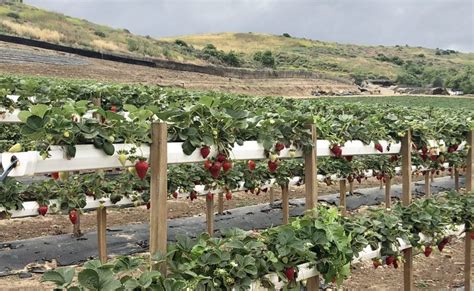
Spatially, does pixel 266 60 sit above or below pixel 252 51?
below

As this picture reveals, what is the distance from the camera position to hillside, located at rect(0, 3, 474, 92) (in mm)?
46750

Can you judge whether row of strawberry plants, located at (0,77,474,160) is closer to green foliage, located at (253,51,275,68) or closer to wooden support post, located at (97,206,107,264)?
wooden support post, located at (97,206,107,264)

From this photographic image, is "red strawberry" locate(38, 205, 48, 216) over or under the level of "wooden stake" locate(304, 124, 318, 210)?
under

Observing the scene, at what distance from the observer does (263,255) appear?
132 inches

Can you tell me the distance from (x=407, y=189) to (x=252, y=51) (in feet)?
308

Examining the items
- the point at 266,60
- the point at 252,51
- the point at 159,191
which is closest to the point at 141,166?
the point at 159,191

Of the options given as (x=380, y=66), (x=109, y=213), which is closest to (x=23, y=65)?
(x=109, y=213)

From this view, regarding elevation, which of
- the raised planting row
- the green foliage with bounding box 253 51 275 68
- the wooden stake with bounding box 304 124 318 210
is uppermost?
the green foliage with bounding box 253 51 275 68

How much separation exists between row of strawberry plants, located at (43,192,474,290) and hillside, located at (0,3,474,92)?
132ft

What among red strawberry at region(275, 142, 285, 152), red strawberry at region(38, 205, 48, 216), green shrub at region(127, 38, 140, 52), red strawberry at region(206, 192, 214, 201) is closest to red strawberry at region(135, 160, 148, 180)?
red strawberry at region(275, 142, 285, 152)

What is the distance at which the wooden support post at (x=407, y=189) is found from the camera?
16.3 feet

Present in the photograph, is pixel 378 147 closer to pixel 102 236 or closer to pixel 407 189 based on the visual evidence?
pixel 407 189

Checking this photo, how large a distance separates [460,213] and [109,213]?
5792 mm

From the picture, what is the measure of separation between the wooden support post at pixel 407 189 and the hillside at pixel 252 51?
1553 inches
